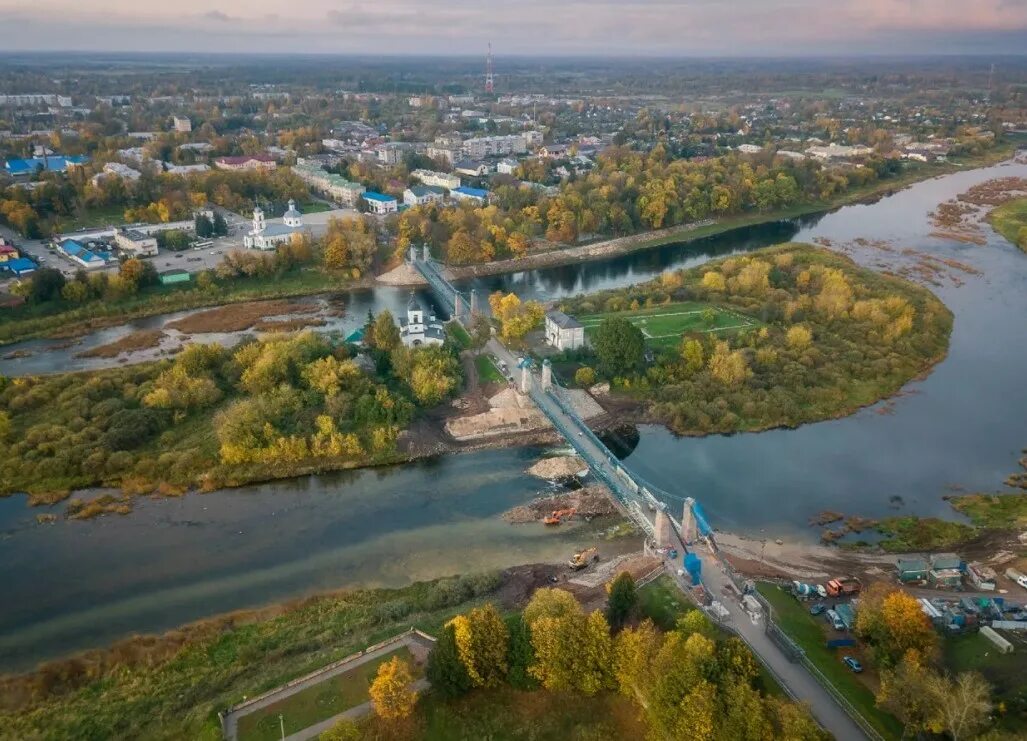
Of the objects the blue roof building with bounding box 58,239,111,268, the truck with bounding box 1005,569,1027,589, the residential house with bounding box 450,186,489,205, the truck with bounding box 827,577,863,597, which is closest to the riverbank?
the residential house with bounding box 450,186,489,205

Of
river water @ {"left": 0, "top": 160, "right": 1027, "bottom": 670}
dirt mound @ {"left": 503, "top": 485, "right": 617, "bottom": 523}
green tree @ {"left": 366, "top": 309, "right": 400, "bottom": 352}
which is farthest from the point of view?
green tree @ {"left": 366, "top": 309, "right": 400, "bottom": 352}

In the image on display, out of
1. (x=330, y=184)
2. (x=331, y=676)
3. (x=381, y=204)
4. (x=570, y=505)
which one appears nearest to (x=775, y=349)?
(x=570, y=505)

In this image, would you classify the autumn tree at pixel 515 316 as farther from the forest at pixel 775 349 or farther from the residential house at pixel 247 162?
the residential house at pixel 247 162

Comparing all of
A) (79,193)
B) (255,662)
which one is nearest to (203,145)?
(79,193)

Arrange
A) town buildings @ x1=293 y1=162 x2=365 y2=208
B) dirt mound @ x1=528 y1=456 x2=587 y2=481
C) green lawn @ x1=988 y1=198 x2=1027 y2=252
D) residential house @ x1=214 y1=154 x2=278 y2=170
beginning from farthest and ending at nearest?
residential house @ x1=214 y1=154 x2=278 y2=170
town buildings @ x1=293 y1=162 x2=365 y2=208
green lawn @ x1=988 y1=198 x2=1027 y2=252
dirt mound @ x1=528 y1=456 x2=587 y2=481

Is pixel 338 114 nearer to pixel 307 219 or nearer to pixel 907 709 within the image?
pixel 307 219

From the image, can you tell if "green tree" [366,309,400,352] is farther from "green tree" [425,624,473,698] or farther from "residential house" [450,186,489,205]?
"residential house" [450,186,489,205]

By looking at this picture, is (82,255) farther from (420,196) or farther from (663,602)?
(663,602)
